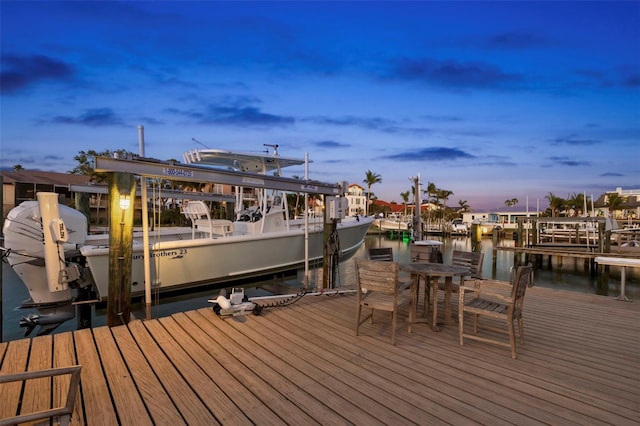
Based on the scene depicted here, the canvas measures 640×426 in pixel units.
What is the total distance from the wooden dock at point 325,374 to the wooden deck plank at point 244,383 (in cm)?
1

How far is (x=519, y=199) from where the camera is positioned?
7962cm

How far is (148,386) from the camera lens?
2.66 m

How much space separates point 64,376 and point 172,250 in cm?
542

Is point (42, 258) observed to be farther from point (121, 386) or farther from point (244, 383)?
point (244, 383)

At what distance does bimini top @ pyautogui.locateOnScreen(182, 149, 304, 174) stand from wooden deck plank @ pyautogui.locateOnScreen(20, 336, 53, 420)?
6415 millimetres

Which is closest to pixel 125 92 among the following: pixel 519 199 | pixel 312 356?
pixel 312 356

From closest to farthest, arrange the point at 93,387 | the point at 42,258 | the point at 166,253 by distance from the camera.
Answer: the point at 93,387 < the point at 42,258 < the point at 166,253

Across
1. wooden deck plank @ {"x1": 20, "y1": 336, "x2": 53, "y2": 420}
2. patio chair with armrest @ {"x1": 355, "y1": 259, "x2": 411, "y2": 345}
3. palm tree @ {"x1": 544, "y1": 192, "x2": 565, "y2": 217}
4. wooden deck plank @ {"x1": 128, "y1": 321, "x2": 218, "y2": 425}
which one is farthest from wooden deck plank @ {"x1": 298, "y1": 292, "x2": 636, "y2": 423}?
palm tree @ {"x1": 544, "y1": 192, "x2": 565, "y2": 217}

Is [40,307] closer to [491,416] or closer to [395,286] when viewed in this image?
[395,286]

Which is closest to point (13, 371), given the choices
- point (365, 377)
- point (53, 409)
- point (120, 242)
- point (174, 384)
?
point (174, 384)

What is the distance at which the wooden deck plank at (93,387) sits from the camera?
89.2 inches

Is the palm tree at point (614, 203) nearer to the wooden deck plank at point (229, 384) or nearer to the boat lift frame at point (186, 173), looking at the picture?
the boat lift frame at point (186, 173)

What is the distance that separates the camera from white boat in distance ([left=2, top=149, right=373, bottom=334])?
673cm

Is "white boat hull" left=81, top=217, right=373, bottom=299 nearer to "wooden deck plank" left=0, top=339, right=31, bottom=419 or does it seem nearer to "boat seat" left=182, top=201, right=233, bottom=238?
"boat seat" left=182, top=201, right=233, bottom=238
